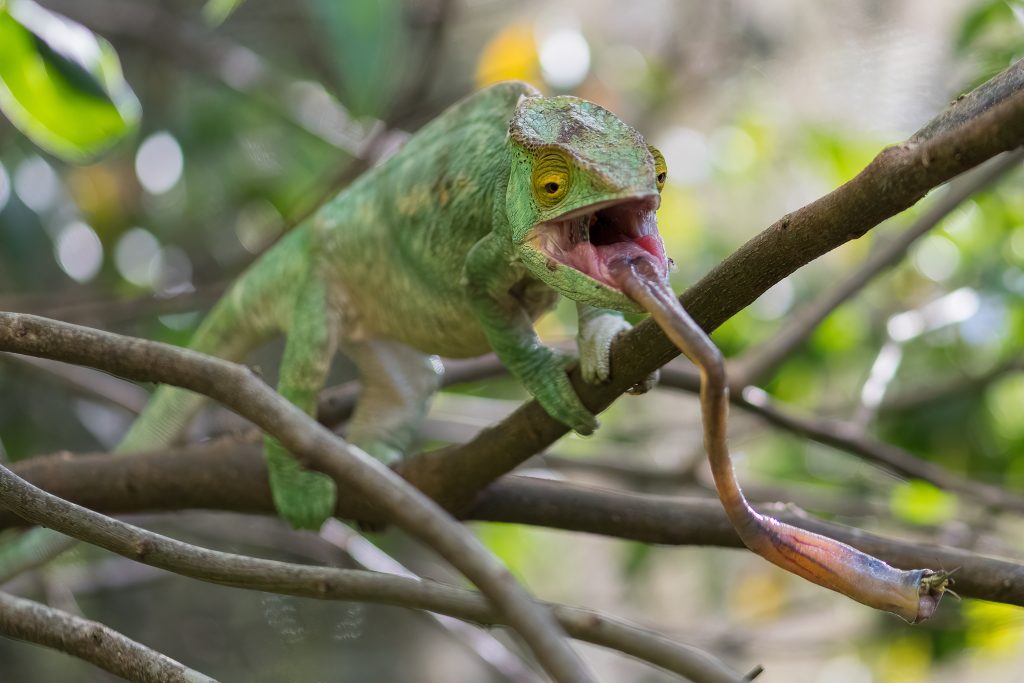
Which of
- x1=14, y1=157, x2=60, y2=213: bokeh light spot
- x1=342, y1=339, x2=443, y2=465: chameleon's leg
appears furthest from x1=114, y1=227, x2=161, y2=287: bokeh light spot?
x1=342, y1=339, x2=443, y2=465: chameleon's leg

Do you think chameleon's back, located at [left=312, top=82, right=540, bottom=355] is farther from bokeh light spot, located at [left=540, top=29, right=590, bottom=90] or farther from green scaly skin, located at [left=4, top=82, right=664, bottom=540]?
bokeh light spot, located at [left=540, top=29, right=590, bottom=90]

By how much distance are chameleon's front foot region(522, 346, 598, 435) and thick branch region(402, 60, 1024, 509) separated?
16mm

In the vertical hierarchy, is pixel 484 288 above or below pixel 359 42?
below

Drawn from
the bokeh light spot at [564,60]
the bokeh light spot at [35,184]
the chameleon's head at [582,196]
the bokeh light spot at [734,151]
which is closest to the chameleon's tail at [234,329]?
the chameleon's head at [582,196]

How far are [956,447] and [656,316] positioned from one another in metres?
2.14

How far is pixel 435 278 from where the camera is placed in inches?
71.7

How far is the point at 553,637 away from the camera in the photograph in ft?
3.03

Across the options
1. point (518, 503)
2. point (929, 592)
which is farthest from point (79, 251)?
point (929, 592)

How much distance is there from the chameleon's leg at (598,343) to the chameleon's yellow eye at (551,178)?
20 cm

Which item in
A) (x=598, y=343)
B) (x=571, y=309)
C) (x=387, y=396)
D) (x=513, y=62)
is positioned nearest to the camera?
(x=598, y=343)

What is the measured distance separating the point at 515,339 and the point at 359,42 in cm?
86

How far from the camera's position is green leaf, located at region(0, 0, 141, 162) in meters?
2.01

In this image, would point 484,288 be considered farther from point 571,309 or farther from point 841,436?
point 571,309

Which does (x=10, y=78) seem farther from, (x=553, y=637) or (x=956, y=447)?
(x=956, y=447)
